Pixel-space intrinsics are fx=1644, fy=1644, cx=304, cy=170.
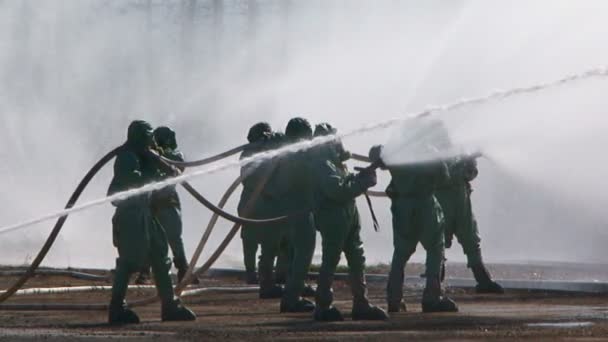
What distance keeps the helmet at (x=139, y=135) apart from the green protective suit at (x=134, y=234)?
0.10ft

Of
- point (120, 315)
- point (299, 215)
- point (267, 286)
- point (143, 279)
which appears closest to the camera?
point (120, 315)

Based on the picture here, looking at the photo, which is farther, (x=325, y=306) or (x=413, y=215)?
(x=413, y=215)

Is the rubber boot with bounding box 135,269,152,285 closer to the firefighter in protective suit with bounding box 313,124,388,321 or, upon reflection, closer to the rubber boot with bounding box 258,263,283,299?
the rubber boot with bounding box 258,263,283,299

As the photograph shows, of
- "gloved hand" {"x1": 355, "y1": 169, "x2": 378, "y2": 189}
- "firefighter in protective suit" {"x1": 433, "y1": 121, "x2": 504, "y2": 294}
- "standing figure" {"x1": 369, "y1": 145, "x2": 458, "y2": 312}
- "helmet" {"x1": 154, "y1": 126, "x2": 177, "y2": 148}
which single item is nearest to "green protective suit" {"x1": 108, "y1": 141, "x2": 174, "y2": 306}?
"gloved hand" {"x1": 355, "y1": 169, "x2": 378, "y2": 189}

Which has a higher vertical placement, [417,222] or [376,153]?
[376,153]

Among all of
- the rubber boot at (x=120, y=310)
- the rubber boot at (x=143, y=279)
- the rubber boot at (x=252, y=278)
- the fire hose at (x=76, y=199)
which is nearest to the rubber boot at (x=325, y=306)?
the fire hose at (x=76, y=199)

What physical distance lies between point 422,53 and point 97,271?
32.5 feet

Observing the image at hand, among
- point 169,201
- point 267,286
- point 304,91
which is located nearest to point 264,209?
point 267,286

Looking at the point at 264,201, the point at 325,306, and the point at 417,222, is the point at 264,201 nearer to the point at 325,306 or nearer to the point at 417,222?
the point at 417,222

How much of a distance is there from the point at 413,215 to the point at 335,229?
1239 mm

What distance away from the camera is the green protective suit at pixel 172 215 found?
1907 cm

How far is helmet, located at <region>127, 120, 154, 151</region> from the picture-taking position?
14.3 meters

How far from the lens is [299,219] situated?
1537cm

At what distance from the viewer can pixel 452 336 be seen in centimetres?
1230
